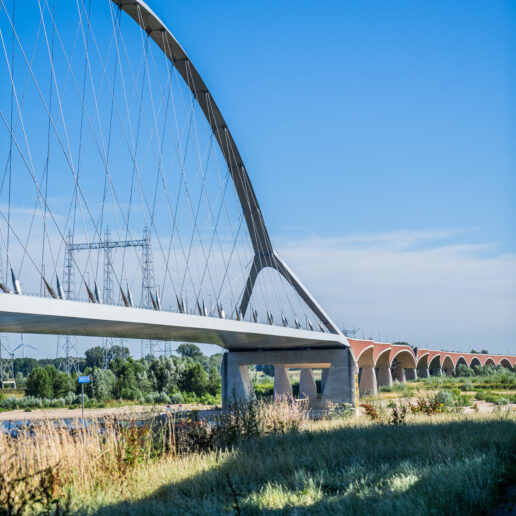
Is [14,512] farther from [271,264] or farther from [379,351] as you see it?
[379,351]

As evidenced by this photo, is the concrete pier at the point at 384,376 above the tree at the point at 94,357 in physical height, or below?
below

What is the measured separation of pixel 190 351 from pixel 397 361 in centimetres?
7495

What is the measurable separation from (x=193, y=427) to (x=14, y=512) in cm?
535

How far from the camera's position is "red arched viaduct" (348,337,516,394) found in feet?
186

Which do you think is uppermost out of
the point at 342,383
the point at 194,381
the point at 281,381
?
the point at 194,381

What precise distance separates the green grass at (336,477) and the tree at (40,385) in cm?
5852

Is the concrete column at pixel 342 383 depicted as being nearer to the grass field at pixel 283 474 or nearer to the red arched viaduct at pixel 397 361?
the red arched viaduct at pixel 397 361

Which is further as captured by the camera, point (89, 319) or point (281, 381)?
point (281, 381)

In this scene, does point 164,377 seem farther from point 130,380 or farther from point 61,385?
point 61,385

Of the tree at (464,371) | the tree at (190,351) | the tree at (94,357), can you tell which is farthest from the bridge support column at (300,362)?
the tree at (190,351)

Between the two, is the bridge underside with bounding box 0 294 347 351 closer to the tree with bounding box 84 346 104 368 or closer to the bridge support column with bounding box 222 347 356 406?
the bridge support column with bounding box 222 347 356 406

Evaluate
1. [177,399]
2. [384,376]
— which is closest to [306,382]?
[177,399]

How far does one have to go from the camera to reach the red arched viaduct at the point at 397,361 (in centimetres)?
5672

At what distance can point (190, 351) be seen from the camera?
150m
